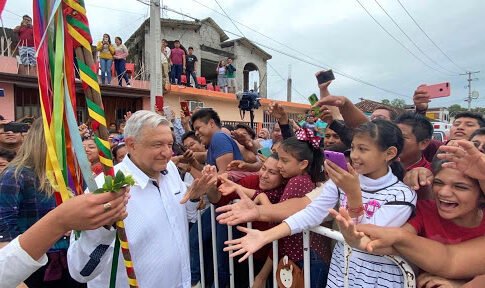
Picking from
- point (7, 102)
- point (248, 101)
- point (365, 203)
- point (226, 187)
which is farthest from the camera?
point (7, 102)

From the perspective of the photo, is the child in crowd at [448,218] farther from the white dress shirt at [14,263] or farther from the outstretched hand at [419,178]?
the white dress shirt at [14,263]

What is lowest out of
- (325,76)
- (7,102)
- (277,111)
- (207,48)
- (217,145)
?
(217,145)

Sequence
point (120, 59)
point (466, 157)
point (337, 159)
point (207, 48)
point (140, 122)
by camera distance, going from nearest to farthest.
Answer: point (466, 157), point (337, 159), point (140, 122), point (120, 59), point (207, 48)

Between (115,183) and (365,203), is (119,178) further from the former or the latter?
(365,203)

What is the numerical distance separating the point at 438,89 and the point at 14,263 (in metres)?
3.60

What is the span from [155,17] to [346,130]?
7643 millimetres

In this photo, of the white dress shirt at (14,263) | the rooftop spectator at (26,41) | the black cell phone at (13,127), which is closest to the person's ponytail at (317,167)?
the white dress shirt at (14,263)

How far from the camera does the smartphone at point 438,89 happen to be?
10.8 ft

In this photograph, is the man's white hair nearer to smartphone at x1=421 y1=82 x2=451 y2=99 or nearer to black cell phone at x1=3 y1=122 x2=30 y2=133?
black cell phone at x1=3 y1=122 x2=30 y2=133

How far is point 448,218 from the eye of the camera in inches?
63.1

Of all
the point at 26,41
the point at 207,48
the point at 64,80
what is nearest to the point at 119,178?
the point at 64,80

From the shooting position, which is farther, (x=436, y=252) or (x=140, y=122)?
(x=140, y=122)

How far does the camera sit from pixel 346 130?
299cm

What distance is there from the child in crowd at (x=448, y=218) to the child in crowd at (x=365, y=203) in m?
0.11
